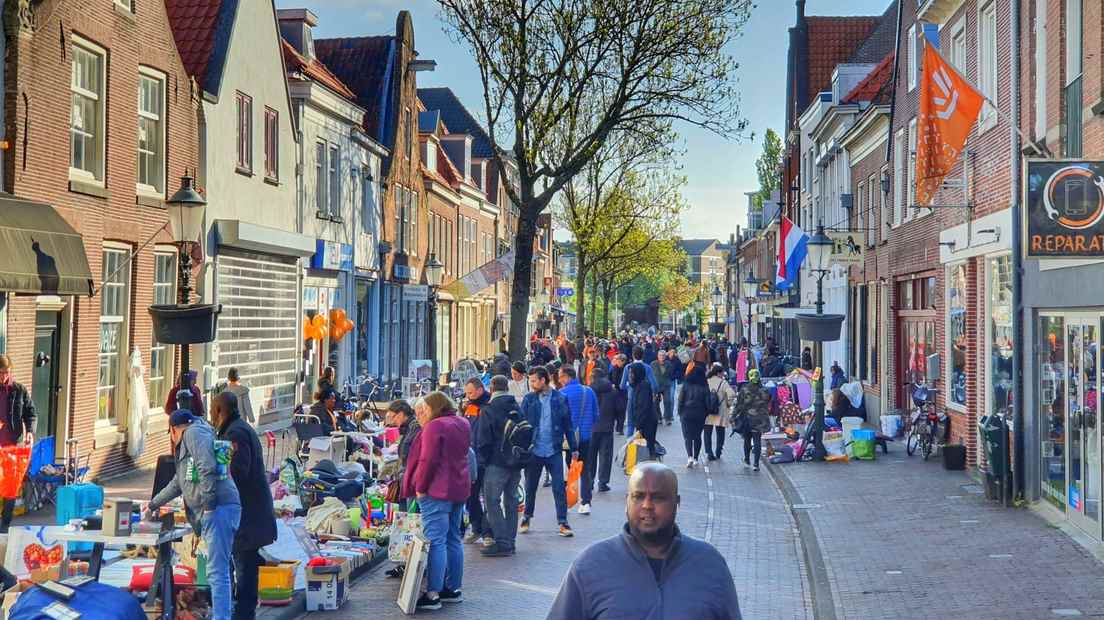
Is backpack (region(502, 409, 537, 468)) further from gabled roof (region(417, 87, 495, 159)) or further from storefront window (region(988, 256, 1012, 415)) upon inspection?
gabled roof (region(417, 87, 495, 159))

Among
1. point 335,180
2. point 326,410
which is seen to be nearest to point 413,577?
point 326,410

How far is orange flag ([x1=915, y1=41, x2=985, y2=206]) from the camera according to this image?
14.7 metres

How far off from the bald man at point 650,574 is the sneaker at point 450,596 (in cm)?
584

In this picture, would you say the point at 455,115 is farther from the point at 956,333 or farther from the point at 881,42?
the point at 956,333

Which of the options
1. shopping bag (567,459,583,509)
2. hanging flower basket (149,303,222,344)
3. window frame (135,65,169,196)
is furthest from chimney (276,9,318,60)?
hanging flower basket (149,303,222,344)

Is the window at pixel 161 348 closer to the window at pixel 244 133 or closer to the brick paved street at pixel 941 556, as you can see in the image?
the window at pixel 244 133

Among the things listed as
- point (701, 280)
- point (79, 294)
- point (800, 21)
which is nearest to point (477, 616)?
point (79, 294)

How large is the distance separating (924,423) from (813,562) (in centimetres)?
1031

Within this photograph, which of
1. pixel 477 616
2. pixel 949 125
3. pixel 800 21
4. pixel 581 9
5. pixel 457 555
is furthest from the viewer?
pixel 800 21

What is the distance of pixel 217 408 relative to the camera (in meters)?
8.80

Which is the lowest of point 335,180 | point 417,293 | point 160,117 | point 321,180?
point 417,293

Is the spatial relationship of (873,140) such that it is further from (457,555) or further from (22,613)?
(22,613)

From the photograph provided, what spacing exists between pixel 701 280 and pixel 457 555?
18567cm

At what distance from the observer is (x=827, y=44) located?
173 feet
